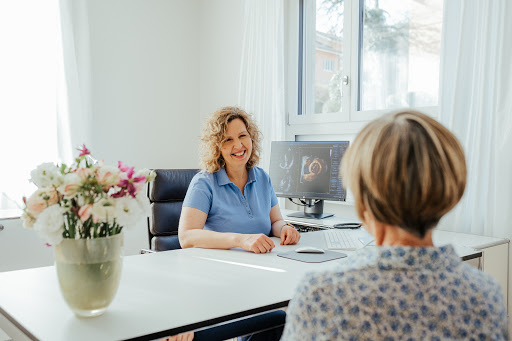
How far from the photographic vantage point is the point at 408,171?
730 mm

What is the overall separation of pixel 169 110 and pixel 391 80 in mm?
2093

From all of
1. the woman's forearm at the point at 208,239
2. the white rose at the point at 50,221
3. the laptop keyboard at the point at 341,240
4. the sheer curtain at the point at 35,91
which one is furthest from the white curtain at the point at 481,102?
the sheer curtain at the point at 35,91

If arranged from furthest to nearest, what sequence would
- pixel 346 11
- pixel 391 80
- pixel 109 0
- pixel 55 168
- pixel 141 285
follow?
pixel 109 0 → pixel 346 11 → pixel 391 80 → pixel 141 285 → pixel 55 168

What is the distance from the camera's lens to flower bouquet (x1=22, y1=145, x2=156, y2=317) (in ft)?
3.68

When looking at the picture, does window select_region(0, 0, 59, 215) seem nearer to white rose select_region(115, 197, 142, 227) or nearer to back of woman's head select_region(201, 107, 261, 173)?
back of woman's head select_region(201, 107, 261, 173)

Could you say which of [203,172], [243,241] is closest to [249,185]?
[203,172]

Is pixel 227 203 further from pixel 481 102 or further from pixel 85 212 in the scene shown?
pixel 481 102

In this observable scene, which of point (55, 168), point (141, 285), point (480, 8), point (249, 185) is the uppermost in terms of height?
point (480, 8)

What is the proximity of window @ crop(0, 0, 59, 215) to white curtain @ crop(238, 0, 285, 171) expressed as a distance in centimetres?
145

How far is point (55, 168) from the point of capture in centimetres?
115

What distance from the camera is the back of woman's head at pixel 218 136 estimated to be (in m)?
2.28

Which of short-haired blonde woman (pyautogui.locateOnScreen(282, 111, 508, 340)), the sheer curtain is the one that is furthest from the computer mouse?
the sheer curtain

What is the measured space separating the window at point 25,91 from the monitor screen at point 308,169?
1752mm

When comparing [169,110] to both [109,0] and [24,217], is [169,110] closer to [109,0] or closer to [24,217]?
[109,0]
